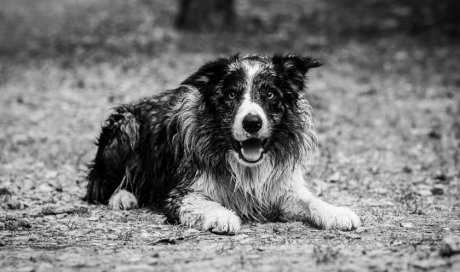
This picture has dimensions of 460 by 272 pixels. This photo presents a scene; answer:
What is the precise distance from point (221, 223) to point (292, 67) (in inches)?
71.3

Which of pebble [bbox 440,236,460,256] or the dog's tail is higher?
the dog's tail

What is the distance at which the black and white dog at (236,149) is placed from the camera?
5.95 metres

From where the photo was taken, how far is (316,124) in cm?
1193

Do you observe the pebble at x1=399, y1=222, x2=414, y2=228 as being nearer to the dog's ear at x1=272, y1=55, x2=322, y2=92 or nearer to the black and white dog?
the black and white dog

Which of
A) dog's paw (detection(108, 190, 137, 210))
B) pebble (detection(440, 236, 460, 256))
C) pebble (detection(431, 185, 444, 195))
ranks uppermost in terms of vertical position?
pebble (detection(431, 185, 444, 195))

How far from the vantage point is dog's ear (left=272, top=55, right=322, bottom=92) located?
6.32 meters

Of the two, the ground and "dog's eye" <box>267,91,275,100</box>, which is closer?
the ground

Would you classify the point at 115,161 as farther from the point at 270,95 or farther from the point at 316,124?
the point at 316,124

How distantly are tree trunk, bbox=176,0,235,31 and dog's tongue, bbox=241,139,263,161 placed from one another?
13150 millimetres

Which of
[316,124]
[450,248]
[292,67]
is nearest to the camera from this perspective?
[450,248]

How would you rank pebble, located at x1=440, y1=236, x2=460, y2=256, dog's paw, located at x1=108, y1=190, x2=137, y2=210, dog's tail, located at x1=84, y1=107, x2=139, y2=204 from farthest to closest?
dog's tail, located at x1=84, y1=107, x2=139, y2=204 < dog's paw, located at x1=108, y1=190, x2=137, y2=210 < pebble, located at x1=440, y1=236, x2=460, y2=256

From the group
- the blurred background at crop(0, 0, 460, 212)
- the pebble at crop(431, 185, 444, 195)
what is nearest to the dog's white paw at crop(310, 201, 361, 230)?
the blurred background at crop(0, 0, 460, 212)

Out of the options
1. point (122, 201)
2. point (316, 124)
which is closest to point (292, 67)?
point (122, 201)

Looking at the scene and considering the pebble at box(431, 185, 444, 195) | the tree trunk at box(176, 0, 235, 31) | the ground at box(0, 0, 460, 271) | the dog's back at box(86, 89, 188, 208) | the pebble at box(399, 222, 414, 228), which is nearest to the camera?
the ground at box(0, 0, 460, 271)
